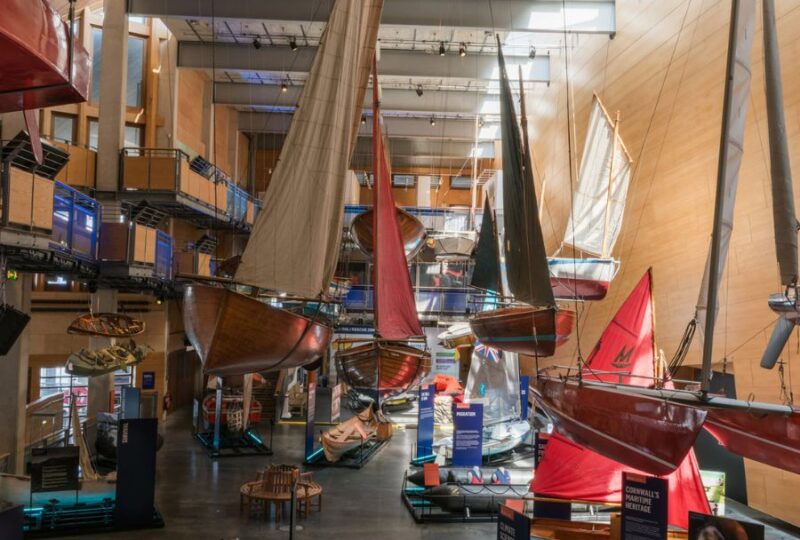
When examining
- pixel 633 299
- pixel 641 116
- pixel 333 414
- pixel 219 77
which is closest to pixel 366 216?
pixel 333 414

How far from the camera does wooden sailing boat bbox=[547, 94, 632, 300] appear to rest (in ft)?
42.4

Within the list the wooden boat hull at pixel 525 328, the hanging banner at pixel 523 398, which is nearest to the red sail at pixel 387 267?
the wooden boat hull at pixel 525 328

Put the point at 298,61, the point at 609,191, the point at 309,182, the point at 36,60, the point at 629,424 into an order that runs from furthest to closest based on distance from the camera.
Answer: the point at 298,61 < the point at 609,191 < the point at 309,182 < the point at 629,424 < the point at 36,60

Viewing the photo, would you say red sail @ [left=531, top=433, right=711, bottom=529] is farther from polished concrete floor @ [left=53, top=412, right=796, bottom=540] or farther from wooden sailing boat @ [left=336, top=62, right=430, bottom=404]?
wooden sailing boat @ [left=336, top=62, right=430, bottom=404]

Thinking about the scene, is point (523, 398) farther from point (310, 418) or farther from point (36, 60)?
point (36, 60)

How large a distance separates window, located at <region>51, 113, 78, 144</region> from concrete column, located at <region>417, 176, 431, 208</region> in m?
16.3

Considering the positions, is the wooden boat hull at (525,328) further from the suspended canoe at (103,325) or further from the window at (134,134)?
the window at (134,134)

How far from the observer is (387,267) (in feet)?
29.9

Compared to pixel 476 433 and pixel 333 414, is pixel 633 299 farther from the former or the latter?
pixel 333 414

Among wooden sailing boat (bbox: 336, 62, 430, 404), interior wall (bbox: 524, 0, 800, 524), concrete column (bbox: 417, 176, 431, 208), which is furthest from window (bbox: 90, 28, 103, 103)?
concrete column (bbox: 417, 176, 431, 208)

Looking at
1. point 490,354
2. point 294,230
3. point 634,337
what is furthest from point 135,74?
point 634,337

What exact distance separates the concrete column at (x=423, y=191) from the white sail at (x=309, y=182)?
965 inches

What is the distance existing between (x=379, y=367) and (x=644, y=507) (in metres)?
4.16

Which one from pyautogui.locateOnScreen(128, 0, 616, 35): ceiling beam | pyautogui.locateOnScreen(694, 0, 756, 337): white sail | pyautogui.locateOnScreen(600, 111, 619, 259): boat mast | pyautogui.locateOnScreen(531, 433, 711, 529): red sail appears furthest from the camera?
pyautogui.locateOnScreen(128, 0, 616, 35): ceiling beam
